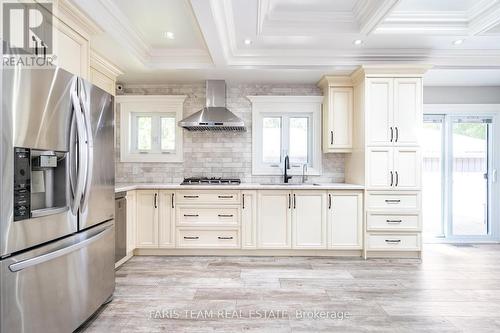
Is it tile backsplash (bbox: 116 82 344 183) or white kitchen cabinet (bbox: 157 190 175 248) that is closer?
white kitchen cabinet (bbox: 157 190 175 248)

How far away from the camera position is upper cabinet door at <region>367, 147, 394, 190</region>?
3.72m

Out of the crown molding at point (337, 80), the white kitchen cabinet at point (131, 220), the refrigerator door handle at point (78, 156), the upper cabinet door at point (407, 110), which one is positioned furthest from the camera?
the crown molding at point (337, 80)

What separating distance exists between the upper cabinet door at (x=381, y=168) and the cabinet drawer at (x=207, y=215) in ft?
5.72

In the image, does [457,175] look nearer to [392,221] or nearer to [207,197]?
[392,221]

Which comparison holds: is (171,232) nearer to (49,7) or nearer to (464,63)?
(49,7)

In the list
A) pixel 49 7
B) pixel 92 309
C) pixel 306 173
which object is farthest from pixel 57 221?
pixel 306 173

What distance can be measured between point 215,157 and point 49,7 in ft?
8.72

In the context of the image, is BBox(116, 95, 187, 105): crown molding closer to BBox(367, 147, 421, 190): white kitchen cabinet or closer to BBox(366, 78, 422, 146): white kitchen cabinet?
BBox(366, 78, 422, 146): white kitchen cabinet

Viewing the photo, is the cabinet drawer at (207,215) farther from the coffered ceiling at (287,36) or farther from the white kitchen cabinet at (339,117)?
the coffered ceiling at (287,36)

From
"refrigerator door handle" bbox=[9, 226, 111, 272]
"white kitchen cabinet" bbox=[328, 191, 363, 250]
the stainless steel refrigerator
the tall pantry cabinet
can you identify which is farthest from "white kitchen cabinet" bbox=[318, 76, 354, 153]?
"refrigerator door handle" bbox=[9, 226, 111, 272]

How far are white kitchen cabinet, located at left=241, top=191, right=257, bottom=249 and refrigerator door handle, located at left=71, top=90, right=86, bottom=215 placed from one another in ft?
6.96

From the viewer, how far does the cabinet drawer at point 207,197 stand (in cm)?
381

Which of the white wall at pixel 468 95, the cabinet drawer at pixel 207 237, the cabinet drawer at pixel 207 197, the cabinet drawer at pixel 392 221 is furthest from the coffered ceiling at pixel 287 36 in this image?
the cabinet drawer at pixel 207 237

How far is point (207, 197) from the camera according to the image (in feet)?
12.5
